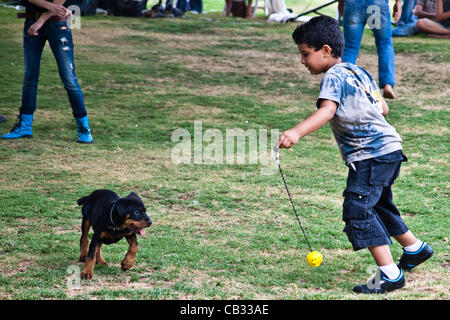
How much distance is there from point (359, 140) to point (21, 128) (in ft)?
17.3

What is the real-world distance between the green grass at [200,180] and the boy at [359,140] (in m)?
0.29

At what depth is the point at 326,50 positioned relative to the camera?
12.5ft

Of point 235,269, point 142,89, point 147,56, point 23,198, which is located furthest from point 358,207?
point 147,56

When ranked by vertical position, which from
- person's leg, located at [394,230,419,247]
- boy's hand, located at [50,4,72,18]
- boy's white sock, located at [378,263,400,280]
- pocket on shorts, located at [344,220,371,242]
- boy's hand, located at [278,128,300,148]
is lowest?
boy's white sock, located at [378,263,400,280]

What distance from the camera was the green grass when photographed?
4074 mm

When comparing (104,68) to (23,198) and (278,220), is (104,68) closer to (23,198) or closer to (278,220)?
(23,198)

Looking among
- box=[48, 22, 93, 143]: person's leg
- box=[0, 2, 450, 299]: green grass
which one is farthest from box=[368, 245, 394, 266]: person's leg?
box=[48, 22, 93, 143]: person's leg

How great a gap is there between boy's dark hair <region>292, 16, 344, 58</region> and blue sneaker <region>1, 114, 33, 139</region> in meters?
4.94

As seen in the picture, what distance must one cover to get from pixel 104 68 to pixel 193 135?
4.41m

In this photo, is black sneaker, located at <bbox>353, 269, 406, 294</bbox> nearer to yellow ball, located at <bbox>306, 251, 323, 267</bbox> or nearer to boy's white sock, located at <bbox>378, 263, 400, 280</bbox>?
boy's white sock, located at <bbox>378, 263, 400, 280</bbox>

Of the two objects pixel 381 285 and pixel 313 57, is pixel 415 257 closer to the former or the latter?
pixel 381 285

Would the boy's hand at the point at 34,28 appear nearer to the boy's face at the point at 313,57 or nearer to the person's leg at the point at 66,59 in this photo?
the person's leg at the point at 66,59

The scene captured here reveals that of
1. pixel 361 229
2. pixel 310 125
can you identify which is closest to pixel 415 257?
pixel 361 229

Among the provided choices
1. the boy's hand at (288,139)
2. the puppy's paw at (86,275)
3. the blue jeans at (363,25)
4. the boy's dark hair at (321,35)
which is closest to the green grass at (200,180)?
the puppy's paw at (86,275)
